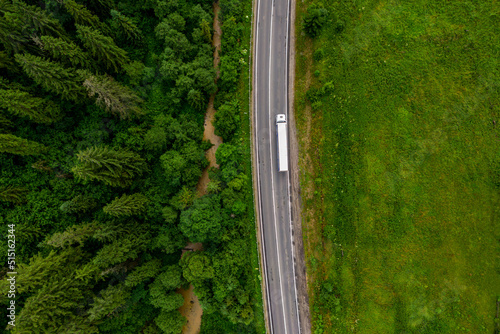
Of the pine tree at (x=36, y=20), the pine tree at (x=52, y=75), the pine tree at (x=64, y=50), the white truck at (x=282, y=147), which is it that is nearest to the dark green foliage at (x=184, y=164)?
the white truck at (x=282, y=147)

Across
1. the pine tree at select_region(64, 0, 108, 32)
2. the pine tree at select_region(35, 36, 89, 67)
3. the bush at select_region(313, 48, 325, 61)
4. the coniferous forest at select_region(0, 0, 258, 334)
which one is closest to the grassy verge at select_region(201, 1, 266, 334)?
the coniferous forest at select_region(0, 0, 258, 334)

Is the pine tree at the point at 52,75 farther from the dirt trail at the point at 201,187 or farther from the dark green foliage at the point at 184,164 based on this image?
the dirt trail at the point at 201,187

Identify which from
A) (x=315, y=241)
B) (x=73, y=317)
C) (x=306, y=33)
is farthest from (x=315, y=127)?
(x=73, y=317)

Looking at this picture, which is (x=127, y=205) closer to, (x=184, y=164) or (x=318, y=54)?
(x=184, y=164)

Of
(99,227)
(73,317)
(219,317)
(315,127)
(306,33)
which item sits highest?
(306,33)

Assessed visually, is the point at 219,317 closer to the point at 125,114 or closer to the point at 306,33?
the point at 125,114
